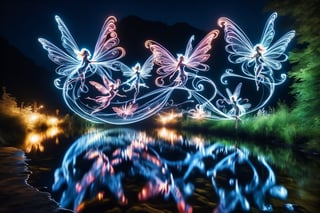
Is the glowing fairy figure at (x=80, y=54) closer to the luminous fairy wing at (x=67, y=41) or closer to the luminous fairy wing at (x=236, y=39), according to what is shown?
the luminous fairy wing at (x=67, y=41)

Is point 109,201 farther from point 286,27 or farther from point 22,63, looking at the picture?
point 22,63

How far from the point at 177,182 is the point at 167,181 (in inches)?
10.8

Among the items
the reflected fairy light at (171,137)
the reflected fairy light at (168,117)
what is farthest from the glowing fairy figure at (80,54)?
the reflected fairy light at (168,117)

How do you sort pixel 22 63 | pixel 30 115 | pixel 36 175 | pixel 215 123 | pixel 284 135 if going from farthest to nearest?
pixel 22 63
pixel 215 123
pixel 30 115
pixel 284 135
pixel 36 175

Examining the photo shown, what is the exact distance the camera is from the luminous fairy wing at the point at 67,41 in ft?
65.2

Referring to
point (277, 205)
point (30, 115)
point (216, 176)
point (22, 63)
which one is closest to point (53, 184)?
point (216, 176)

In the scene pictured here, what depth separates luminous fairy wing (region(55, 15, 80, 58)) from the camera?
19.9 meters

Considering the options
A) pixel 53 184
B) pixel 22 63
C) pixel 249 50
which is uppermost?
pixel 22 63

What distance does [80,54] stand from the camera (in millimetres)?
21719

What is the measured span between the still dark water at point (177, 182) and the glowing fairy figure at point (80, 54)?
870cm

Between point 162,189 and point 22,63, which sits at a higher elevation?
point 22,63

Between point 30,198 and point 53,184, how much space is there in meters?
1.63

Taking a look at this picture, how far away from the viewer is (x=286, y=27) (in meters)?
19.6

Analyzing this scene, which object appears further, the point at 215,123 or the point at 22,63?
the point at 22,63
